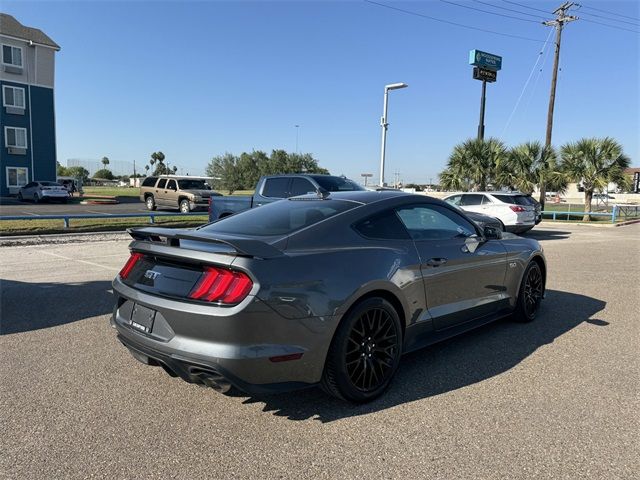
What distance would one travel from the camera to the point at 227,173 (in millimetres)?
91312

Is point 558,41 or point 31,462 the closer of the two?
point 31,462

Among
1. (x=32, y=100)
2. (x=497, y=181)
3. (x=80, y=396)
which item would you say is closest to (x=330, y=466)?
(x=80, y=396)

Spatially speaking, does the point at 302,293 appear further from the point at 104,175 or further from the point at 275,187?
the point at 104,175

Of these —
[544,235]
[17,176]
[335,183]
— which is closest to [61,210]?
[335,183]

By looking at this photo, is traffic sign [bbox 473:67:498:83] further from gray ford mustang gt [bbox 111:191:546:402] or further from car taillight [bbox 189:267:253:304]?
car taillight [bbox 189:267:253:304]

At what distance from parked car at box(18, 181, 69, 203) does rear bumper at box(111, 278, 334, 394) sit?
32654 millimetres

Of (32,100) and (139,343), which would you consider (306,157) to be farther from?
(139,343)

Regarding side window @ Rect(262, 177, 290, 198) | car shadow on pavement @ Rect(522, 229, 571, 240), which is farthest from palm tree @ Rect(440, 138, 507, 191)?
side window @ Rect(262, 177, 290, 198)

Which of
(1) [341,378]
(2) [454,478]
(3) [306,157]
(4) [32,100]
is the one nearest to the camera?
(2) [454,478]

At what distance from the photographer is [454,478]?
264 centimetres

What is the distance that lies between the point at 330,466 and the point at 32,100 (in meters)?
43.8

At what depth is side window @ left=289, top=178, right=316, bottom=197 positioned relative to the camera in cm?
1154

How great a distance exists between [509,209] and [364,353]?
14428mm

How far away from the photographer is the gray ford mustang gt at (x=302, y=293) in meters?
2.97
